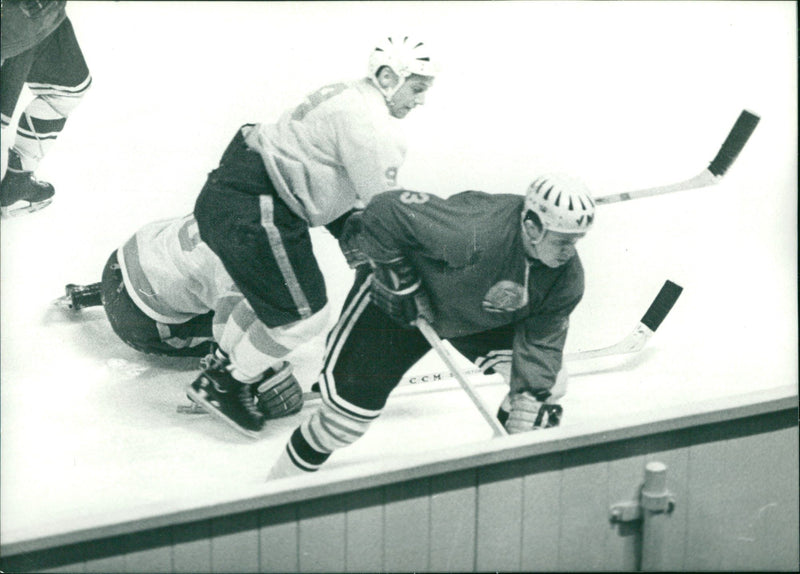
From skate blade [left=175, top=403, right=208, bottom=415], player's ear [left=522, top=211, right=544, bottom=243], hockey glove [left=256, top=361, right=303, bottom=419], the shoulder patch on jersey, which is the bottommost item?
skate blade [left=175, top=403, right=208, bottom=415]

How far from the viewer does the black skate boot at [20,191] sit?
2.90 m

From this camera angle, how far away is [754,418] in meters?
3.28

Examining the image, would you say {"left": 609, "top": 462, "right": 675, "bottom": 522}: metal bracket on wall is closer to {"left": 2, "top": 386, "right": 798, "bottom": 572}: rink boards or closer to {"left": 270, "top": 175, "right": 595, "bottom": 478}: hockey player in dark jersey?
{"left": 2, "top": 386, "right": 798, "bottom": 572}: rink boards

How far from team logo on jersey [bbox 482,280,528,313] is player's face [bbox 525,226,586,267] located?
0.08 meters

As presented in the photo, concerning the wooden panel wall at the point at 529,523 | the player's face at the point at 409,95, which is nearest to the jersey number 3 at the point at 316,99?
the player's face at the point at 409,95

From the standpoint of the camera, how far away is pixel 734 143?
3.34 meters

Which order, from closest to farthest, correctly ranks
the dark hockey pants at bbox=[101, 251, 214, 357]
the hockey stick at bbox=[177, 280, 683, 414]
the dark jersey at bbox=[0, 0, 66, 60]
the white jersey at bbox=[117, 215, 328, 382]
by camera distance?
the dark jersey at bbox=[0, 0, 66, 60]
the white jersey at bbox=[117, 215, 328, 382]
the dark hockey pants at bbox=[101, 251, 214, 357]
the hockey stick at bbox=[177, 280, 683, 414]

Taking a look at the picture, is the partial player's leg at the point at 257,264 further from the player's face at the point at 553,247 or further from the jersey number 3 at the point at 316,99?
the player's face at the point at 553,247

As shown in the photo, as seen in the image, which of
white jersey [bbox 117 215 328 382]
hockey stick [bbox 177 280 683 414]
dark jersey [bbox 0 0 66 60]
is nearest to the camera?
dark jersey [bbox 0 0 66 60]

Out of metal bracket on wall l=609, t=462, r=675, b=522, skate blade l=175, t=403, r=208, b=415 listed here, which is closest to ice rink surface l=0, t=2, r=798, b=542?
skate blade l=175, t=403, r=208, b=415

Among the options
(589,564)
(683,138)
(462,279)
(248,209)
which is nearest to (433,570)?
(589,564)

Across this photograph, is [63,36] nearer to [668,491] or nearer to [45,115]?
[45,115]

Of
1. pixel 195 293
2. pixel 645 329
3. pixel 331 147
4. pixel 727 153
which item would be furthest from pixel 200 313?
pixel 727 153

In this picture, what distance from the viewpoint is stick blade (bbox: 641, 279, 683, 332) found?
11.1 ft
